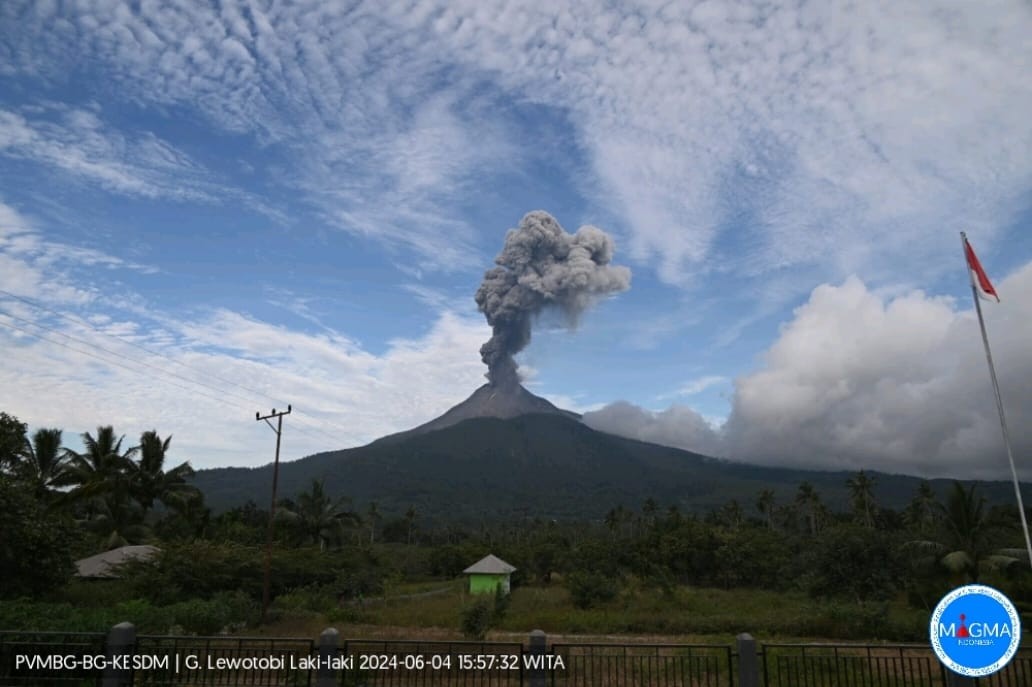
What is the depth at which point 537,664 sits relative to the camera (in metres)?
10.6

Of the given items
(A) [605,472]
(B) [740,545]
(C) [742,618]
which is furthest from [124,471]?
(A) [605,472]

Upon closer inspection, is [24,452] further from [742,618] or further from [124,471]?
[742,618]

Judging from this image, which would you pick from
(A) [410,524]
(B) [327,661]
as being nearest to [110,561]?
(B) [327,661]

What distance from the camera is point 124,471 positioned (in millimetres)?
36500

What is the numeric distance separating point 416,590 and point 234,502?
125m

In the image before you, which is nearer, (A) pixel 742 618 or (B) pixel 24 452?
(A) pixel 742 618

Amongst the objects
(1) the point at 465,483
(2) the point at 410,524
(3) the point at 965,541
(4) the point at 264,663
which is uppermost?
(1) the point at 465,483

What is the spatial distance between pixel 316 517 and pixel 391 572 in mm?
8523

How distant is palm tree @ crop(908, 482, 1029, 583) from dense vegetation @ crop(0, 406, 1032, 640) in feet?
0.18

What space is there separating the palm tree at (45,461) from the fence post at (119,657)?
2442 centimetres

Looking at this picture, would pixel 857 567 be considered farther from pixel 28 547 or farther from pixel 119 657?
pixel 28 547

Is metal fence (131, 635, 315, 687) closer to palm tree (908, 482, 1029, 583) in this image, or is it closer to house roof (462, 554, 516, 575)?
house roof (462, 554, 516, 575)

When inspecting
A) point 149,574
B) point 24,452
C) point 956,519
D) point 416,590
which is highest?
point 24,452

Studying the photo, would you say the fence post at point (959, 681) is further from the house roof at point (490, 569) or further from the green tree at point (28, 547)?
the house roof at point (490, 569)
